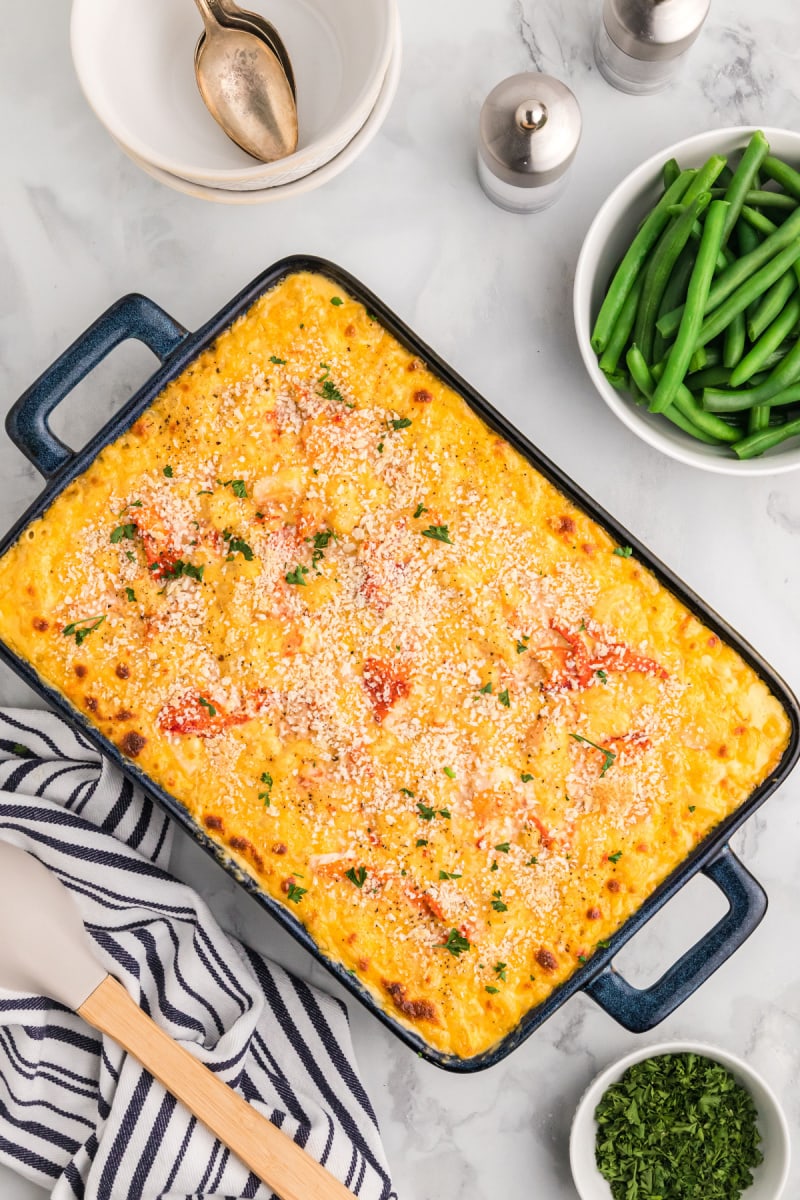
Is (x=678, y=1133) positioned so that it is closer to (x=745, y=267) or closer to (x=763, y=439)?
(x=763, y=439)

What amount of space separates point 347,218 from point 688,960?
7.48ft

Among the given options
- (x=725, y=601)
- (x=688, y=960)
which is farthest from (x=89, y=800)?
(x=725, y=601)

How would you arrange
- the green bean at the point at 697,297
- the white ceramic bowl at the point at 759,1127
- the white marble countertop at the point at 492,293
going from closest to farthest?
1. the green bean at the point at 697,297
2. the white ceramic bowl at the point at 759,1127
3. the white marble countertop at the point at 492,293

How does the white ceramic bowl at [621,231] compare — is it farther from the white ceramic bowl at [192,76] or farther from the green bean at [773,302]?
the white ceramic bowl at [192,76]

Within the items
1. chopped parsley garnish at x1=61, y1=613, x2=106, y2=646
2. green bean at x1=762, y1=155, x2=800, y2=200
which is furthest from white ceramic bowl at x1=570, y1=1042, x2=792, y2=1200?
green bean at x1=762, y1=155, x2=800, y2=200

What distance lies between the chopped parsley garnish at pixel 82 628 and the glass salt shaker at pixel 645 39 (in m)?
2.10

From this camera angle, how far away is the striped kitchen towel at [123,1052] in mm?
2775

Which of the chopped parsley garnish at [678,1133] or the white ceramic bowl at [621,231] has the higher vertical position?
the white ceramic bowl at [621,231]

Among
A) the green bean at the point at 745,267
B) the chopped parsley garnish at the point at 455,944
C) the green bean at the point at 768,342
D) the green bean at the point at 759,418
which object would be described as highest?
the green bean at the point at 745,267

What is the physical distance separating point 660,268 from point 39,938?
7.75ft

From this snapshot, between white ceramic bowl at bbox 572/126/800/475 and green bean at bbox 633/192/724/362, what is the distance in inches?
5.5

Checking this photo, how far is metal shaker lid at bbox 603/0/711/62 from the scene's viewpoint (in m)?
2.73

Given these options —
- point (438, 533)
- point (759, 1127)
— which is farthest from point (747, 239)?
point (759, 1127)

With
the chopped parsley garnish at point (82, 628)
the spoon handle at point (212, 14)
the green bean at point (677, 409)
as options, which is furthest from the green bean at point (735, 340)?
the chopped parsley garnish at point (82, 628)
